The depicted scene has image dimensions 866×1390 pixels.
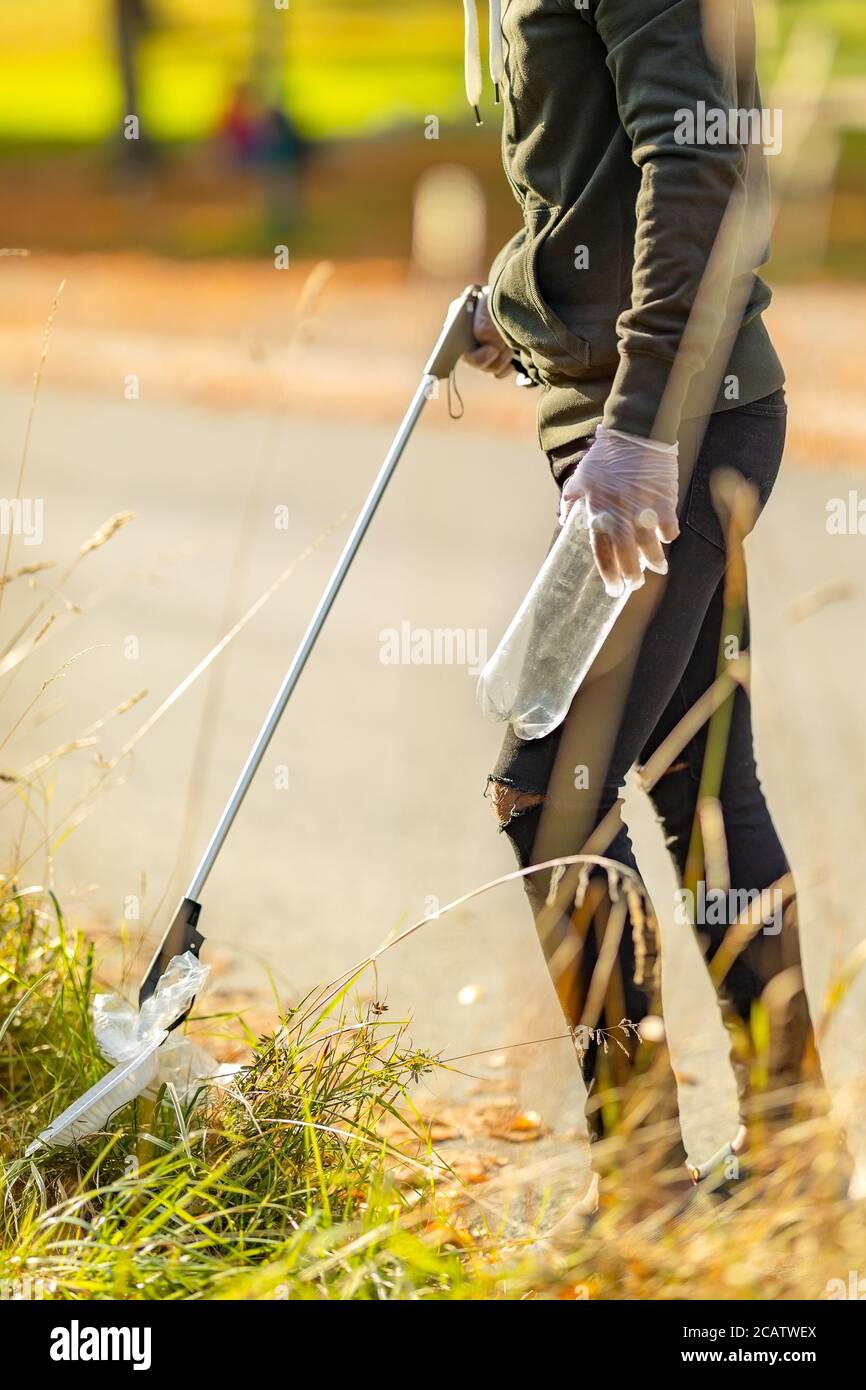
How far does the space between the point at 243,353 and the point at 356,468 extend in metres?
3.97

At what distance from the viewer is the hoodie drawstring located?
2.33m

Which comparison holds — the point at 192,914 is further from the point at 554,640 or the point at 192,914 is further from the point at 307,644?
the point at 554,640

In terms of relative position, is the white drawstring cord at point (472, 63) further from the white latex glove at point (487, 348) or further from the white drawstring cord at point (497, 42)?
the white latex glove at point (487, 348)

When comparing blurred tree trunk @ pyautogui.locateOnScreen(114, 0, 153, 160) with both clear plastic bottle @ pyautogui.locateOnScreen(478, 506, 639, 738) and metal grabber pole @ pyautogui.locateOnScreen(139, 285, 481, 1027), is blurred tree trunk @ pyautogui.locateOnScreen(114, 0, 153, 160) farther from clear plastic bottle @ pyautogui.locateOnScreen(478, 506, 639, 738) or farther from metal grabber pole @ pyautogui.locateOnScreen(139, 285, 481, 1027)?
clear plastic bottle @ pyautogui.locateOnScreen(478, 506, 639, 738)

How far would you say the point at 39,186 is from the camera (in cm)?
2166

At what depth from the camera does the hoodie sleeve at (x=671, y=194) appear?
2.02m

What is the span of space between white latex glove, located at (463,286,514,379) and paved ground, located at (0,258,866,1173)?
483 mm

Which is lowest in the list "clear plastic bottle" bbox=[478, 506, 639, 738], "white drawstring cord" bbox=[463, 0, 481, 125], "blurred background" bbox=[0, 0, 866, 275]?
"clear plastic bottle" bbox=[478, 506, 639, 738]

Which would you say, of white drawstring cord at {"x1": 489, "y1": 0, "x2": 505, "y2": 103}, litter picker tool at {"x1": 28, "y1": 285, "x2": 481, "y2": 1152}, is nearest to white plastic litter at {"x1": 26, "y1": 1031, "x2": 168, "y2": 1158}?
litter picker tool at {"x1": 28, "y1": 285, "x2": 481, "y2": 1152}

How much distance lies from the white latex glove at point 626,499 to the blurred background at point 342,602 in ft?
0.80

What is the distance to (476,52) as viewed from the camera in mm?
2596

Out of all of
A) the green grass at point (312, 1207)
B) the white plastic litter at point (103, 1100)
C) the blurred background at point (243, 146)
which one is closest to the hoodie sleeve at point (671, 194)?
the green grass at point (312, 1207)

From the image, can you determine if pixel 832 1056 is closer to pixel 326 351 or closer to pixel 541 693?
pixel 541 693

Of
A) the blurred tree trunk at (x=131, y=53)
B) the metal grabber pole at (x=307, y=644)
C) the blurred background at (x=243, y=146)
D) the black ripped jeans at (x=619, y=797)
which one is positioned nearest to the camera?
the black ripped jeans at (x=619, y=797)
